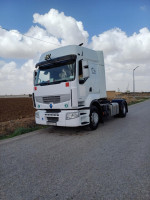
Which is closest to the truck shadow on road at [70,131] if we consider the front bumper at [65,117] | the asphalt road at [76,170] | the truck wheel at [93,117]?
the truck wheel at [93,117]

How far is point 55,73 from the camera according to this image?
6137mm

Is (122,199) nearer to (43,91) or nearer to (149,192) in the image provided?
(149,192)

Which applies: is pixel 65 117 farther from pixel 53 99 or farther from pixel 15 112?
pixel 15 112

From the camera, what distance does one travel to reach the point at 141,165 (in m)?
3.34

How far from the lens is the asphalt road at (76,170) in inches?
96.6

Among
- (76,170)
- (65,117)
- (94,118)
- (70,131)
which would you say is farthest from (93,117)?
(76,170)

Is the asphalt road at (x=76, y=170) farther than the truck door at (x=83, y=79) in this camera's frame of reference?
No

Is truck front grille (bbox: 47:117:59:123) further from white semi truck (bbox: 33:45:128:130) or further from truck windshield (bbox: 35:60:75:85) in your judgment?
truck windshield (bbox: 35:60:75:85)

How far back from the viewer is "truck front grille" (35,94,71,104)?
5.73 metres

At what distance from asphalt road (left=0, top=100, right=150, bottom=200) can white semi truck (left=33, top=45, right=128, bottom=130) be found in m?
1.11

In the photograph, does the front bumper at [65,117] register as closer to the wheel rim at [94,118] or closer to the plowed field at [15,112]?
the wheel rim at [94,118]

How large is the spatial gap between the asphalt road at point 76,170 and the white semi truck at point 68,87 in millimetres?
1110

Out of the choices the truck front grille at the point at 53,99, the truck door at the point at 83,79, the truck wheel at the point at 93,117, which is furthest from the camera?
the truck wheel at the point at 93,117

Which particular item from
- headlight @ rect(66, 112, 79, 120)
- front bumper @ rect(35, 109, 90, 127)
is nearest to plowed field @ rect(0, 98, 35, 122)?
front bumper @ rect(35, 109, 90, 127)
